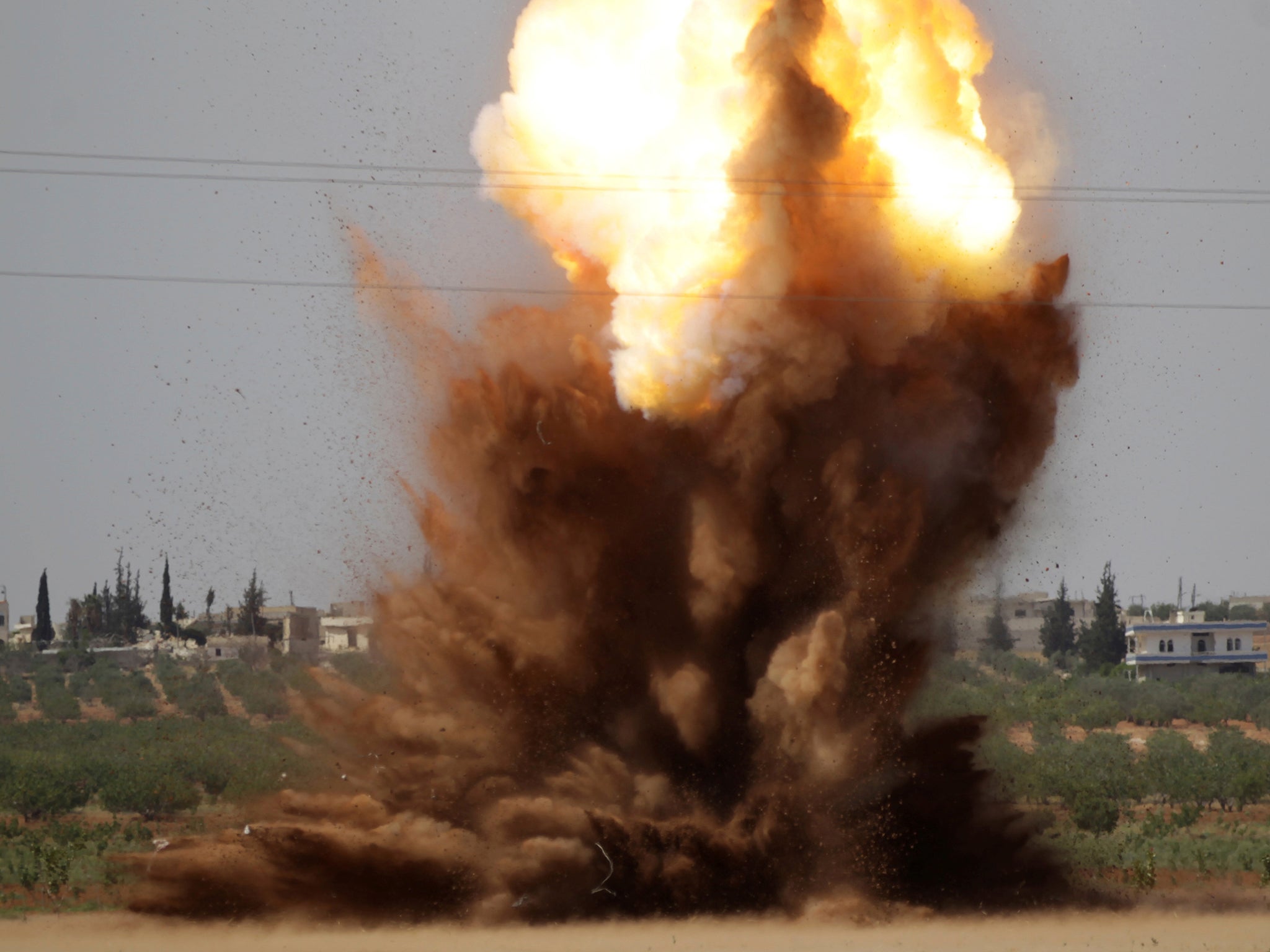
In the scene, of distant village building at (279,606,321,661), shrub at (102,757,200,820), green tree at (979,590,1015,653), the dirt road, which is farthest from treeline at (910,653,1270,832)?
distant village building at (279,606,321,661)

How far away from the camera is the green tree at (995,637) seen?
156000 mm

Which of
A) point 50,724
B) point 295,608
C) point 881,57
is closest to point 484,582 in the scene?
point 881,57

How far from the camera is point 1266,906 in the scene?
143 ft

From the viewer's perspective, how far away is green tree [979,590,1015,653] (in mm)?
156000

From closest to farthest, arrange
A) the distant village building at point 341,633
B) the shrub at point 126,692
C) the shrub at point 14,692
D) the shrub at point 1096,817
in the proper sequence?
the shrub at point 1096,817 → the shrub at point 126,692 → the shrub at point 14,692 → the distant village building at point 341,633

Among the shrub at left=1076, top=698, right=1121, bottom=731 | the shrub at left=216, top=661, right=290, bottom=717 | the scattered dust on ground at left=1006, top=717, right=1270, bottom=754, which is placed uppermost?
the shrub at left=216, top=661, right=290, bottom=717

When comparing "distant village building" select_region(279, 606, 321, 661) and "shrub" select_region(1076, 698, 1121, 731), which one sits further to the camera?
"distant village building" select_region(279, 606, 321, 661)

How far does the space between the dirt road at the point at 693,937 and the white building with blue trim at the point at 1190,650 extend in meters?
98.3

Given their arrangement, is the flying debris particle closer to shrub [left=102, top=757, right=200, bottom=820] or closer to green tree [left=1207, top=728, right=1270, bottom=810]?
shrub [left=102, top=757, right=200, bottom=820]

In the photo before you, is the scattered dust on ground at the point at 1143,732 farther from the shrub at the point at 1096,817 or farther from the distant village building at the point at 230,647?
the distant village building at the point at 230,647

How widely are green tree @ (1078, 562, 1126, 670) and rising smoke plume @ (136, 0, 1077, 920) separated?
352 ft

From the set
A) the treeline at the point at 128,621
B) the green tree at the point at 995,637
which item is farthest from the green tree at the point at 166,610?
the green tree at the point at 995,637

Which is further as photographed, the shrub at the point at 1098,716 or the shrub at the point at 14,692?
the shrub at the point at 14,692

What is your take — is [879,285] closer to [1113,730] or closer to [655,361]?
[655,361]
